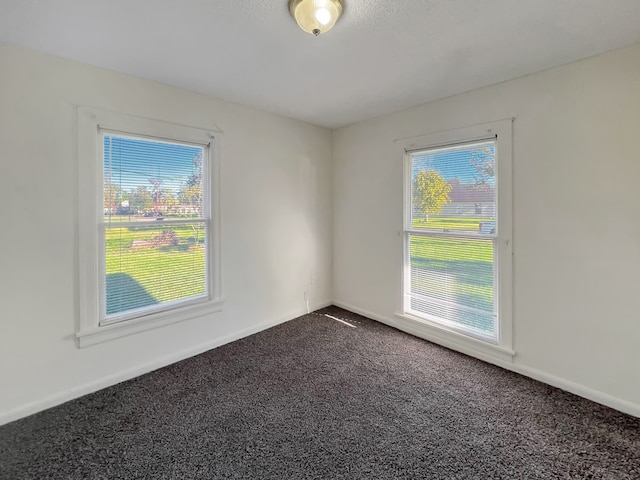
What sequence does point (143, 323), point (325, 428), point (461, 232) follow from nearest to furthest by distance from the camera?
point (325, 428) < point (143, 323) < point (461, 232)

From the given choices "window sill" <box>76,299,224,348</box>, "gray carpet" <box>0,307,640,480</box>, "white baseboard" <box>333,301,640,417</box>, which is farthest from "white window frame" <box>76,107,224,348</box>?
"white baseboard" <box>333,301,640,417</box>

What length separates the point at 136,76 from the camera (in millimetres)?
2348

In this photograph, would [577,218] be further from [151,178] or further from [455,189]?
[151,178]

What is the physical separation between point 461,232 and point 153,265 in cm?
281

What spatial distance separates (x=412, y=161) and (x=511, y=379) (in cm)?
217

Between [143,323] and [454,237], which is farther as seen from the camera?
[454,237]

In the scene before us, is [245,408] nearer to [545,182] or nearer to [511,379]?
[511,379]

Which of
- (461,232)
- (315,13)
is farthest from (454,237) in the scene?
(315,13)

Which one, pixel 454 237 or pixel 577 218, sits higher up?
pixel 577 218

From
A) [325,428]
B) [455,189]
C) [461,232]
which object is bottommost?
[325,428]

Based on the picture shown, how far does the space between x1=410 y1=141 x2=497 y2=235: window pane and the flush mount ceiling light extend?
174 centimetres

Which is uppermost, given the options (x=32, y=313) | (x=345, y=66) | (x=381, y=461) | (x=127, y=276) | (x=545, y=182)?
(x=345, y=66)

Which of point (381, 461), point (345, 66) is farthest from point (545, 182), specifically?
point (381, 461)

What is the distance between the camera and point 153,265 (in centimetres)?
255
